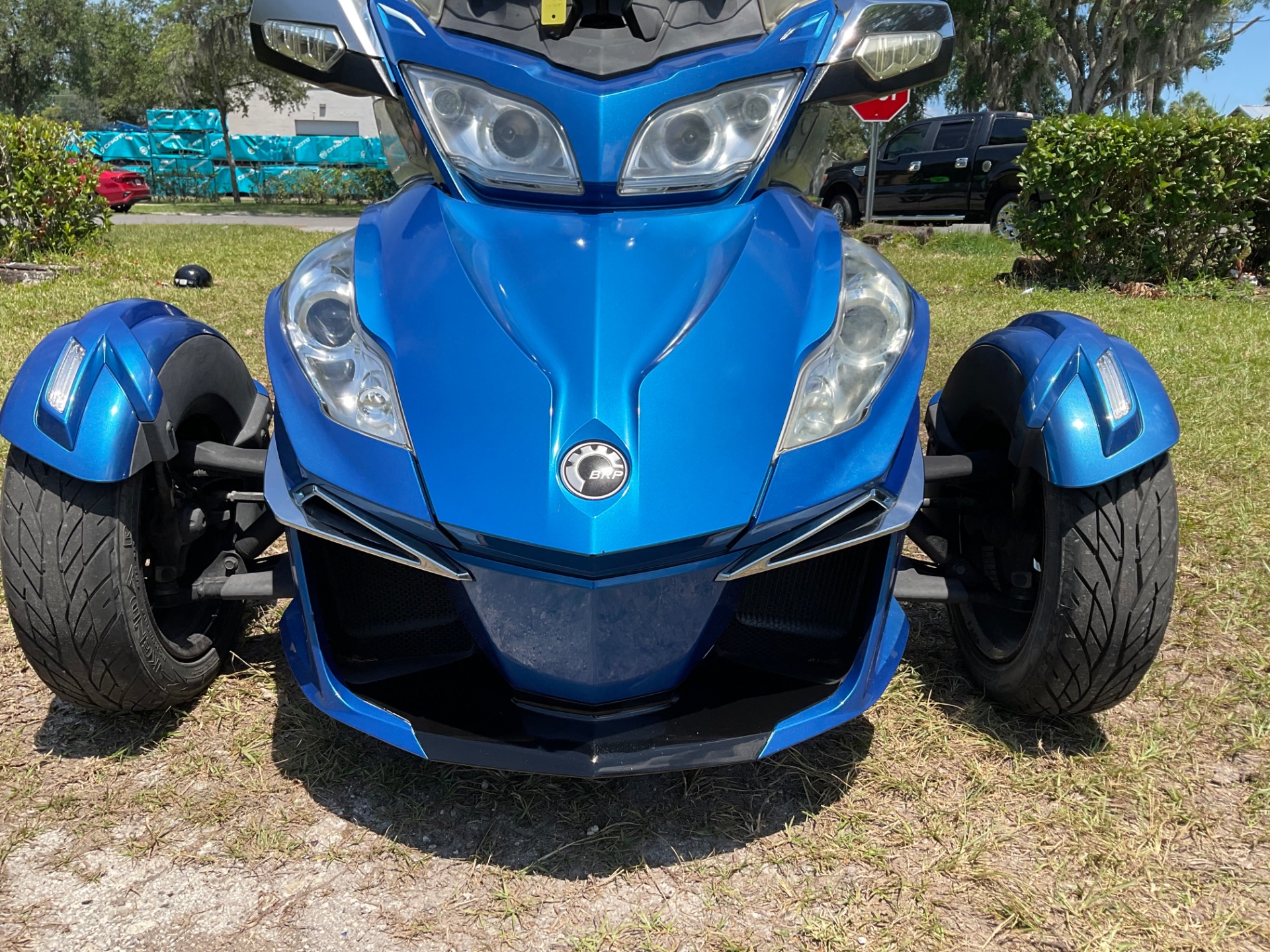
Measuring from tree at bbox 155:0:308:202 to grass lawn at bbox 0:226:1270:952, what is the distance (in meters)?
25.9

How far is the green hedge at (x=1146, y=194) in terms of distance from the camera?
8219mm

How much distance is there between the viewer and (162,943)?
1.68 metres

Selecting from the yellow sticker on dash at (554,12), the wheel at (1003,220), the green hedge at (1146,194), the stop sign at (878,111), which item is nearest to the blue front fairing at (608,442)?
the yellow sticker on dash at (554,12)

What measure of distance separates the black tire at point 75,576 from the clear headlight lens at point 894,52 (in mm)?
1722

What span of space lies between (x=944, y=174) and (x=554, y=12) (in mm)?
13413

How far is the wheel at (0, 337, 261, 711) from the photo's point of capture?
6.49 feet

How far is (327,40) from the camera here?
1980 millimetres

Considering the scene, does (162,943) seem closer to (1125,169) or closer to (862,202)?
(1125,169)

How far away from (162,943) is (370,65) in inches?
65.4

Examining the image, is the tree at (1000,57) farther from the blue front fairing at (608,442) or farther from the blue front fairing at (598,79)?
the blue front fairing at (608,442)

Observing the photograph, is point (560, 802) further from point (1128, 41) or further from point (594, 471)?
point (1128, 41)

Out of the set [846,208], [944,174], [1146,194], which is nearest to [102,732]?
[1146,194]

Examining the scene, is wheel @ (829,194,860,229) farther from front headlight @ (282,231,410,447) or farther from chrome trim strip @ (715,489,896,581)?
chrome trim strip @ (715,489,896,581)

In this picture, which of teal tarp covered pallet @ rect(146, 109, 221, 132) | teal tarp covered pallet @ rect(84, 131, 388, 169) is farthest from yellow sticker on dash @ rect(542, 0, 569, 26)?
teal tarp covered pallet @ rect(146, 109, 221, 132)
